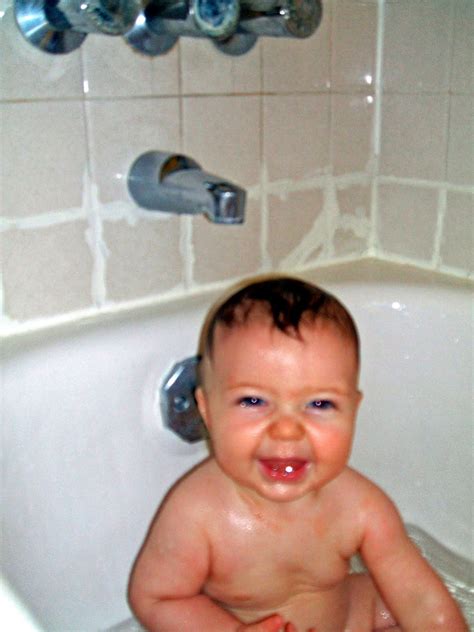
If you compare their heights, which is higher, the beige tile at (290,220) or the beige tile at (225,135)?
the beige tile at (225,135)

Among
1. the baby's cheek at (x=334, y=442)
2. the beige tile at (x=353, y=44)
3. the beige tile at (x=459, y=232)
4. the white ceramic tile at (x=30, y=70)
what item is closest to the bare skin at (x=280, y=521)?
the baby's cheek at (x=334, y=442)

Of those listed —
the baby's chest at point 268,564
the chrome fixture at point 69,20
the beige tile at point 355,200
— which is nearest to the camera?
the chrome fixture at point 69,20

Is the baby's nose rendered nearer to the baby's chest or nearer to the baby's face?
the baby's face

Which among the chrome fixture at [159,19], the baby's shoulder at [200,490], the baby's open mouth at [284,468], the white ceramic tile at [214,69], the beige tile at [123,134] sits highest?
the chrome fixture at [159,19]

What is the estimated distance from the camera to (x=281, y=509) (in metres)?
0.78

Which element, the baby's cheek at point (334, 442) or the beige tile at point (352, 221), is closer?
the baby's cheek at point (334, 442)

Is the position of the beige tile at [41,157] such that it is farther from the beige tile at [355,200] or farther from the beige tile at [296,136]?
the beige tile at [355,200]

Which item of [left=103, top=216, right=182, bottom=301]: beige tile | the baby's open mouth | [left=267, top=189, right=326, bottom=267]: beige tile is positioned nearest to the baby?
the baby's open mouth

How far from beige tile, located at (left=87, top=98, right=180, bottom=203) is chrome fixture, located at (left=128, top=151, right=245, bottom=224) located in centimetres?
2

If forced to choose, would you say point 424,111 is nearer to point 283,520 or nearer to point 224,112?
point 224,112

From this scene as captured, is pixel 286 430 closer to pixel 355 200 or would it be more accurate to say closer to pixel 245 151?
pixel 245 151

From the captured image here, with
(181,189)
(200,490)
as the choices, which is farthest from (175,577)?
(181,189)

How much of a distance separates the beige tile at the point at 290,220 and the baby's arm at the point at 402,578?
0.42 metres

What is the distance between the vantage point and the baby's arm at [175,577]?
75 cm
